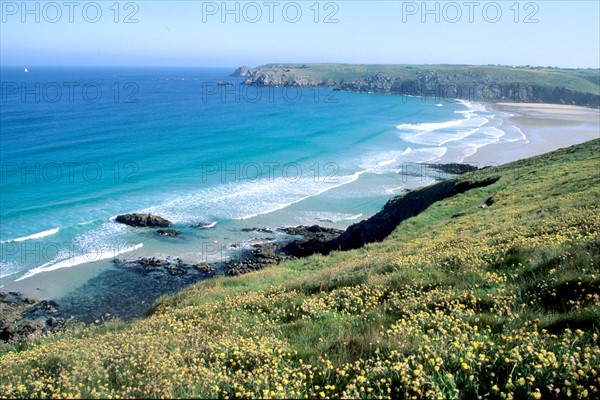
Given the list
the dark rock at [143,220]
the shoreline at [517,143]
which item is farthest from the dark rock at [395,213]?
the shoreline at [517,143]

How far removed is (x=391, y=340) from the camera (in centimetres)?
621

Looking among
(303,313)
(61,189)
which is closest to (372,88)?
(61,189)

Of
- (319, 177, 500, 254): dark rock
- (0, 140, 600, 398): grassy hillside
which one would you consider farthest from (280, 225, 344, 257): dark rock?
(0, 140, 600, 398): grassy hillside

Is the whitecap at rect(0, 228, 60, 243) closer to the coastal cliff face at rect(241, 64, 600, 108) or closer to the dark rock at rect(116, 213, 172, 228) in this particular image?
the dark rock at rect(116, 213, 172, 228)

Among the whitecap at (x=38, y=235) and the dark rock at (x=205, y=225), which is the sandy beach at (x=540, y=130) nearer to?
the dark rock at (x=205, y=225)

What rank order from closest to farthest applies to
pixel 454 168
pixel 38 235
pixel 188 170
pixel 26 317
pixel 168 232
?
pixel 26 317 < pixel 38 235 < pixel 168 232 < pixel 188 170 < pixel 454 168

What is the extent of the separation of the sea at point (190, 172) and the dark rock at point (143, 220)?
0.64m

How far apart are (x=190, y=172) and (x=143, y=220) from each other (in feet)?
53.9

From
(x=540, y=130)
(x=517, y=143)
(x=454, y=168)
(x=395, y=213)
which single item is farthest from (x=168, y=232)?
(x=540, y=130)

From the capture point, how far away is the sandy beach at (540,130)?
207ft

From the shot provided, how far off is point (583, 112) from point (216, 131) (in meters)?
100

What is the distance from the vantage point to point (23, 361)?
24.1 ft

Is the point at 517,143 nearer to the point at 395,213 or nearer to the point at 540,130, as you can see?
the point at 540,130

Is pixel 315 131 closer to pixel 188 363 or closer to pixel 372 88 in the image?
pixel 188 363
